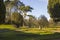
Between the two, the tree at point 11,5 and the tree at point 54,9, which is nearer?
the tree at point 54,9

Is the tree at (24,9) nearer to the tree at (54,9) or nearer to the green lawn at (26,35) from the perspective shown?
the tree at (54,9)

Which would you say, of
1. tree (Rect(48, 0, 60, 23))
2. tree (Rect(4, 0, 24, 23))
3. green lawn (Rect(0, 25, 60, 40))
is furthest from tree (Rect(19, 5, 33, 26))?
green lawn (Rect(0, 25, 60, 40))

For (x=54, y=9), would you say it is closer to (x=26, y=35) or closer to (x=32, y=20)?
(x=32, y=20)

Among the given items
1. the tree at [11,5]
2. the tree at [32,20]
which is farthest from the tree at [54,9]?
the tree at [11,5]

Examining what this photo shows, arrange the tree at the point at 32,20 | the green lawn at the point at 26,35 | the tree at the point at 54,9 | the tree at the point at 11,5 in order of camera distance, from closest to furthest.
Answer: the green lawn at the point at 26,35 → the tree at the point at 54,9 → the tree at the point at 32,20 → the tree at the point at 11,5

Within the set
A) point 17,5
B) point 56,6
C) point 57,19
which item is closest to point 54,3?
point 56,6

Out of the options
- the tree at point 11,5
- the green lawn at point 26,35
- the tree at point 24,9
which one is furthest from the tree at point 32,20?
the green lawn at point 26,35

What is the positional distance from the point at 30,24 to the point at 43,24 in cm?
1298

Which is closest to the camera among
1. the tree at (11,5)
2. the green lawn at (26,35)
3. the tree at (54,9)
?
the green lawn at (26,35)

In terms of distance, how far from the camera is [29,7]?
180ft

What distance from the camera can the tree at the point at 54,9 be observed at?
45716 millimetres

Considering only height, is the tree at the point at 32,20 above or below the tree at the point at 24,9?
below

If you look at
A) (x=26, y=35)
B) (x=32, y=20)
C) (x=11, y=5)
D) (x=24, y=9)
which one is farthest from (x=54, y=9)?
(x=26, y=35)

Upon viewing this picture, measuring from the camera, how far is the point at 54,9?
153 ft
